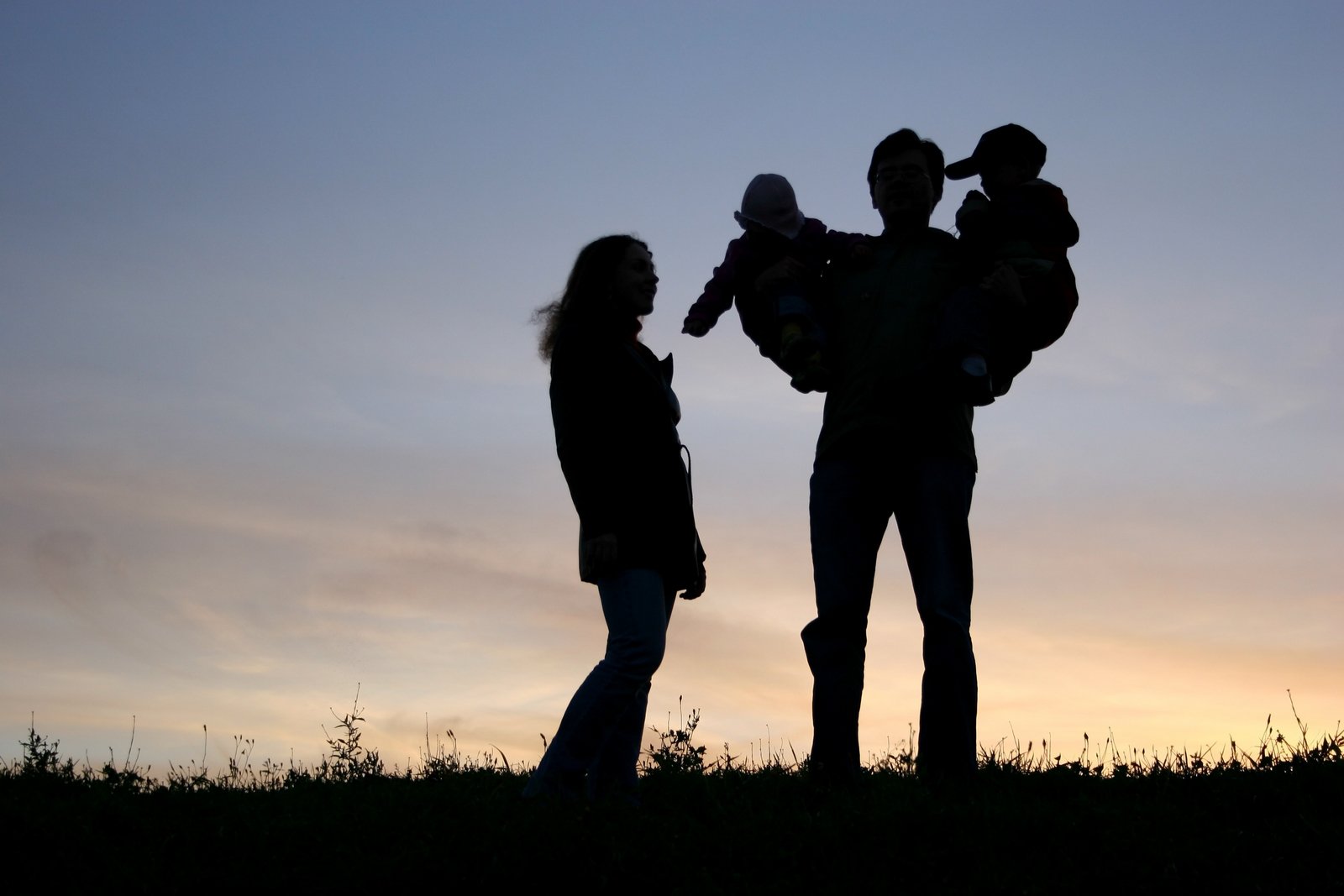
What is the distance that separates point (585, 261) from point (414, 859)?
2.87 meters

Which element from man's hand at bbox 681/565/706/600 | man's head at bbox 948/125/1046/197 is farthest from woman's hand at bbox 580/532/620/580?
man's head at bbox 948/125/1046/197

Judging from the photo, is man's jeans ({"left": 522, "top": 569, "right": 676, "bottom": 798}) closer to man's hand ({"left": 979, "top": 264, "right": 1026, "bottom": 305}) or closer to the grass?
the grass

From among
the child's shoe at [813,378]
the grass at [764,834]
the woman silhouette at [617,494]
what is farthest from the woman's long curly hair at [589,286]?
the grass at [764,834]

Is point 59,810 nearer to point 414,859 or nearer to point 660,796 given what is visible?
point 414,859

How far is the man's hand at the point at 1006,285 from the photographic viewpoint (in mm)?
5789

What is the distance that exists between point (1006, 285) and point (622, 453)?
1.94 meters

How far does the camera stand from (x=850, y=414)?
589 centimetres

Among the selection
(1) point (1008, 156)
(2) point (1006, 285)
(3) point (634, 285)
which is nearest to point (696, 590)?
(3) point (634, 285)

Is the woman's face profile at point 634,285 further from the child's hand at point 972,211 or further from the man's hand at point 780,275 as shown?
the child's hand at point 972,211

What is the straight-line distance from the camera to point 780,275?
6191 millimetres

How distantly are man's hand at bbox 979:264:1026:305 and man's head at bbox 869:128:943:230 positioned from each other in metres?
0.62

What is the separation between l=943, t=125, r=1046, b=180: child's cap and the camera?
20.4 ft

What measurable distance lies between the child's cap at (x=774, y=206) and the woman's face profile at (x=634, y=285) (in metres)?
0.75

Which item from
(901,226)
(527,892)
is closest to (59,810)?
(527,892)
